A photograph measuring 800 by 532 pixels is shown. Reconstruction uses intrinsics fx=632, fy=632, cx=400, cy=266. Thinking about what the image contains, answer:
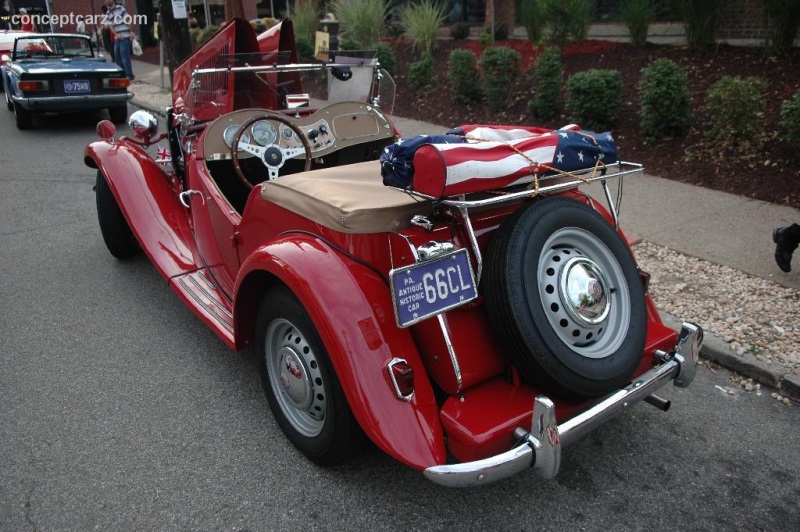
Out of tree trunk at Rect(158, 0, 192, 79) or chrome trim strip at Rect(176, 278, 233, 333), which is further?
tree trunk at Rect(158, 0, 192, 79)

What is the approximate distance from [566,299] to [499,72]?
7.28 m

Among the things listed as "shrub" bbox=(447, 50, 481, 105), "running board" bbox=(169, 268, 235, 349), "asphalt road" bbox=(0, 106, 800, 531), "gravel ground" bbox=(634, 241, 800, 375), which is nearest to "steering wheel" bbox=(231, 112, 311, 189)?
"running board" bbox=(169, 268, 235, 349)

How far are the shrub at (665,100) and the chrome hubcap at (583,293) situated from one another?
493cm

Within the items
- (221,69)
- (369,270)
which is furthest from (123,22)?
(369,270)

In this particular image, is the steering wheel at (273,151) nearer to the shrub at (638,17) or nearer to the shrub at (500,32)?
the shrub at (638,17)

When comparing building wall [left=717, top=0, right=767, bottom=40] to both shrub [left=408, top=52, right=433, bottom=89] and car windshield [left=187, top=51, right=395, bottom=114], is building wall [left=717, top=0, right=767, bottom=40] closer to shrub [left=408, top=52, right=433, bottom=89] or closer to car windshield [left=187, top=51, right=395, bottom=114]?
shrub [left=408, top=52, right=433, bottom=89]

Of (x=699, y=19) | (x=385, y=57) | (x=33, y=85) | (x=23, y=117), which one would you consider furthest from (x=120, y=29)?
(x=699, y=19)

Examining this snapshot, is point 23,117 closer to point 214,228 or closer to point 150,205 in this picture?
point 150,205

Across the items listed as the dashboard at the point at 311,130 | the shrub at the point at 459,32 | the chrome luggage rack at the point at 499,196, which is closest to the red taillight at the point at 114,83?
the shrub at the point at 459,32

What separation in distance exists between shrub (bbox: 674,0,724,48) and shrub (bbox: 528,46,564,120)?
6.65ft

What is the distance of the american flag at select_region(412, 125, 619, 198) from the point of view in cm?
226

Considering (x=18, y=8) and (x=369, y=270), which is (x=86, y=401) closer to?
(x=369, y=270)

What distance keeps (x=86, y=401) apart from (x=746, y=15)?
9.51 m

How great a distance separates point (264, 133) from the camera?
3.92 metres
